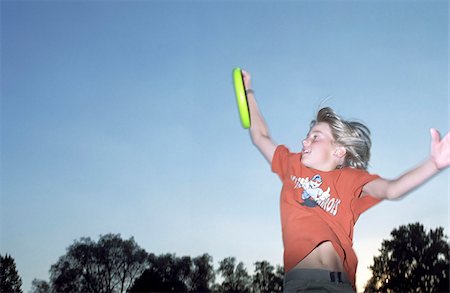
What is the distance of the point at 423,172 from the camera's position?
4160 mm

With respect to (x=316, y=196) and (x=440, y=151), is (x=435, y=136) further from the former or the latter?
(x=316, y=196)

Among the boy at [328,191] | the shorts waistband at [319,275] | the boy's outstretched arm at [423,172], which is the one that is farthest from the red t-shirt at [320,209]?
the boy's outstretched arm at [423,172]

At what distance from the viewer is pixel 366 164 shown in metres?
5.34

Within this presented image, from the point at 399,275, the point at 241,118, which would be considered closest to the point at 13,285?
the point at 399,275

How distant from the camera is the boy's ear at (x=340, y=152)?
16.9 feet

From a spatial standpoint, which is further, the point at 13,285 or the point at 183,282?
the point at 183,282

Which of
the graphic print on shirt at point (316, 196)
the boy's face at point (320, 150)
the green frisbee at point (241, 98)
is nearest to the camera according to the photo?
the graphic print on shirt at point (316, 196)

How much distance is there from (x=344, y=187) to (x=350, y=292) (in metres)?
1.08

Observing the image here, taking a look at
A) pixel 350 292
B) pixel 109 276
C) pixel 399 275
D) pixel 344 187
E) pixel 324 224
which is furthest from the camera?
pixel 109 276

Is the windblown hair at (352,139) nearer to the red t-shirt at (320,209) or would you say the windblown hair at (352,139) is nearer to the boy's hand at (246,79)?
the red t-shirt at (320,209)

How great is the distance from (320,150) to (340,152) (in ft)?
0.83

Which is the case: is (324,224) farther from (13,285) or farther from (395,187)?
(13,285)

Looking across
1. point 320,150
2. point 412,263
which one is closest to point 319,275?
point 320,150

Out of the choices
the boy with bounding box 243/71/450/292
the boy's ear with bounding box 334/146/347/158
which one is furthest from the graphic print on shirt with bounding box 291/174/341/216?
the boy's ear with bounding box 334/146/347/158
